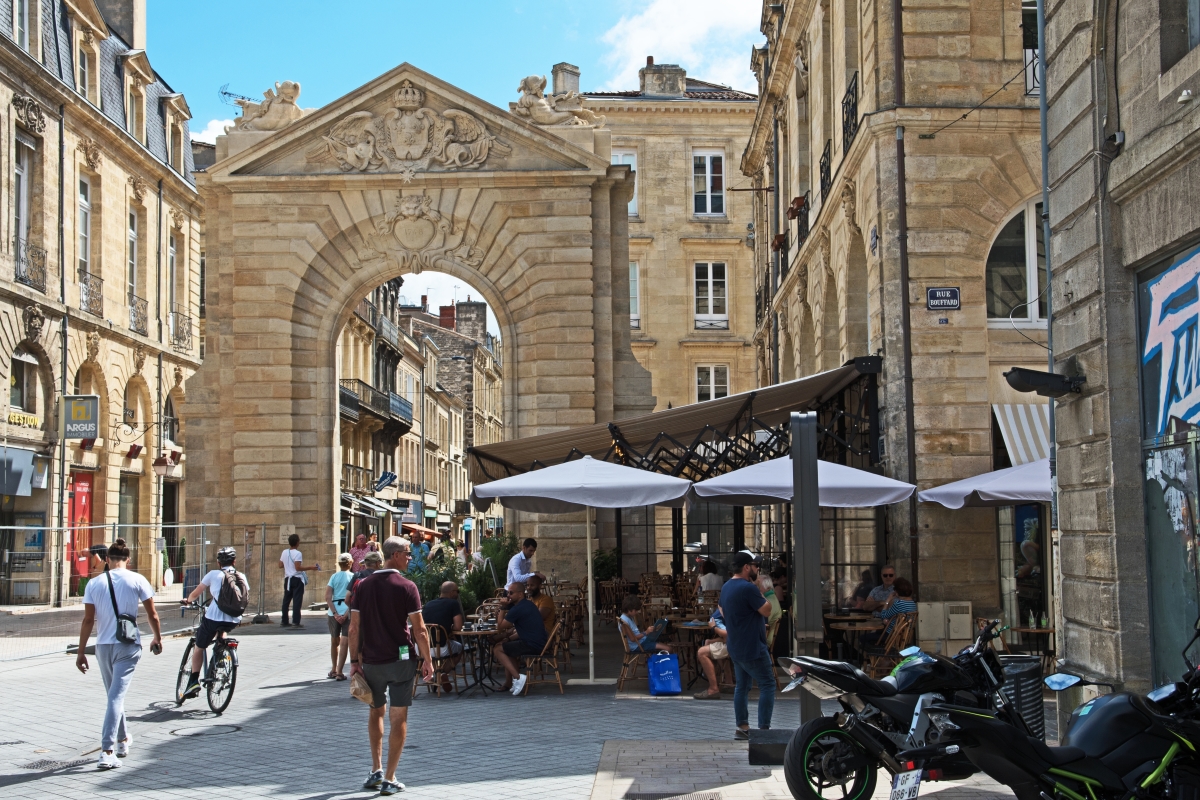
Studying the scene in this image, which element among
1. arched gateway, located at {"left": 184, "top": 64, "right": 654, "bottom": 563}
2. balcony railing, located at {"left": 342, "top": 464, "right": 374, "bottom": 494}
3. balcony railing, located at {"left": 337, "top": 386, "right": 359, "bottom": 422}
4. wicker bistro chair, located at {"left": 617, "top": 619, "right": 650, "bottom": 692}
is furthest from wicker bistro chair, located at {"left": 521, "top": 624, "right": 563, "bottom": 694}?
balcony railing, located at {"left": 342, "top": 464, "right": 374, "bottom": 494}

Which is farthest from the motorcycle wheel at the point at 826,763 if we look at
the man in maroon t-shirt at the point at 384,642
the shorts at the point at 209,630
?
the shorts at the point at 209,630

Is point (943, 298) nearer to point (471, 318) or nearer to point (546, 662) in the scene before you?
point (546, 662)

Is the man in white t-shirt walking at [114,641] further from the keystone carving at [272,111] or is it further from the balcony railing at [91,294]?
the balcony railing at [91,294]

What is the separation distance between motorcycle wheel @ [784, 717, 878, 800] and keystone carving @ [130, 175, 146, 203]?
1082 inches

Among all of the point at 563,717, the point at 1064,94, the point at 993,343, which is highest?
the point at 1064,94

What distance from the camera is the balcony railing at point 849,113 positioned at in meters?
16.1

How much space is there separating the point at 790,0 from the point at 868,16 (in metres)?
7.12

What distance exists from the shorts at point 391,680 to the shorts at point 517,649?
420 cm

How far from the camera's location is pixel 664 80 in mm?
39406

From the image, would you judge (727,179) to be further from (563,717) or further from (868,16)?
(563,717)

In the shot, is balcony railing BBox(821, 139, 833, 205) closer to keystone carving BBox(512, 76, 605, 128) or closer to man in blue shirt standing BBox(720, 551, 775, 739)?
keystone carving BBox(512, 76, 605, 128)

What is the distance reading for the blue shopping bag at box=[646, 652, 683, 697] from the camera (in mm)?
11961

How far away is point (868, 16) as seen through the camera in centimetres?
1487

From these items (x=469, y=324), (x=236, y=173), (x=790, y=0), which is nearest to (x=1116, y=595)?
(x=790, y=0)
